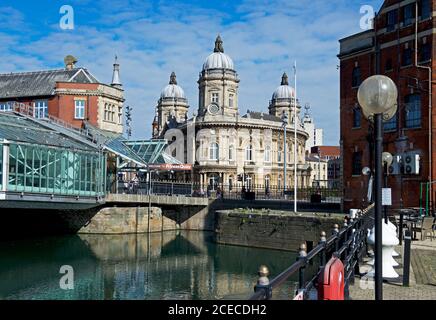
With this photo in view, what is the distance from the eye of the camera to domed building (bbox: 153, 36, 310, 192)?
2749 inches

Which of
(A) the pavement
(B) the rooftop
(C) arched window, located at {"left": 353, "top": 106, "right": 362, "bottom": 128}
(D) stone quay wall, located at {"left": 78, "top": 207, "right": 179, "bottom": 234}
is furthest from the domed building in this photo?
(A) the pavement

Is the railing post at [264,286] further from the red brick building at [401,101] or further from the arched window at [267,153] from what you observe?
the arched window at [267,153]

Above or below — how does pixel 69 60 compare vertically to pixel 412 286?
above

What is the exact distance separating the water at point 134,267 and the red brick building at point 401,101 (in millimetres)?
8451

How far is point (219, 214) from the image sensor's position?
Result: 37.5m

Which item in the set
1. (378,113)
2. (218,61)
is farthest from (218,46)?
(378,113)

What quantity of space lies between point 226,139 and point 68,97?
2548 centimetres

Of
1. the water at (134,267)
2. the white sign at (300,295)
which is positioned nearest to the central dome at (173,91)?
the water at (134,267)

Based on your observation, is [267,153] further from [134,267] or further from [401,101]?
[134,267]

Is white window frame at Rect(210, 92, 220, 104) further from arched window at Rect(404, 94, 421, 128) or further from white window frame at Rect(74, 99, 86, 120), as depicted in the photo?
arched window at Rect(404, 94, 421, 128)

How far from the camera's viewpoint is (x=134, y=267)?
2827 cm

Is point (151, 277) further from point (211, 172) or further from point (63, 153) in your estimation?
point (211, 172)

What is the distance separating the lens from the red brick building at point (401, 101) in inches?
1219

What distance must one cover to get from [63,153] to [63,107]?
1923 cm
